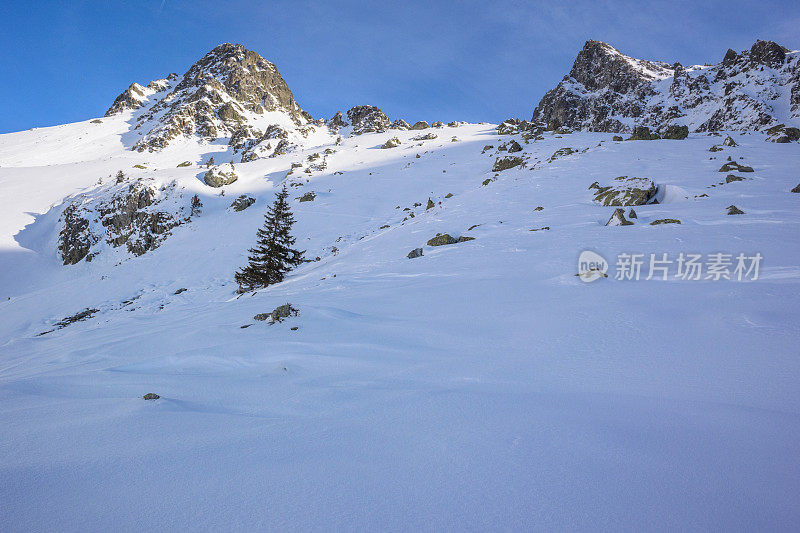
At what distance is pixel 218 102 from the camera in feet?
265

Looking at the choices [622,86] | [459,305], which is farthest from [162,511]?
[622,86]

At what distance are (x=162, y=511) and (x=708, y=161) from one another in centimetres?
2123

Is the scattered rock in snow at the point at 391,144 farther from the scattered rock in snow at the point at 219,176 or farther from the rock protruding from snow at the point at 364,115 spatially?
the rock protruding from snow at the point at 364,115

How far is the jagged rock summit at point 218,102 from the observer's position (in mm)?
70875

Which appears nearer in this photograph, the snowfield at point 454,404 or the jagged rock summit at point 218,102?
the snowfield at point 454,404

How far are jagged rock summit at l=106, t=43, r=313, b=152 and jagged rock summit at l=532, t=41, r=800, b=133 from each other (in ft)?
215

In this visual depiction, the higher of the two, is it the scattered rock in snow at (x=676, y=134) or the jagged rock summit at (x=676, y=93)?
the jagged rock summit at (x=676, y=93)

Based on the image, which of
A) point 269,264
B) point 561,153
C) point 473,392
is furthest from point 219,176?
point 473,392

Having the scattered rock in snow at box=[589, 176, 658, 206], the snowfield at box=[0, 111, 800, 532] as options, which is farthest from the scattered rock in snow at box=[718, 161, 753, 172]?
the snowfield at box=[0, 111, 800, 532]

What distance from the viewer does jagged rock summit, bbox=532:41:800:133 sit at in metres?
49.2

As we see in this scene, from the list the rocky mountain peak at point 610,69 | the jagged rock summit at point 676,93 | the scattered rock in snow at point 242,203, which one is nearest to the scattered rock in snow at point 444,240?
the scattered rock in snow at point 242,203

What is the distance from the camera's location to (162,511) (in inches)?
53.1

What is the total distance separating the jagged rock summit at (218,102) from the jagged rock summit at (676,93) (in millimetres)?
65538

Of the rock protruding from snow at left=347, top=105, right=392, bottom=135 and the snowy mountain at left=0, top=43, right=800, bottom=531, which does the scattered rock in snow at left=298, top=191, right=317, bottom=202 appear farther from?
the rock protruding from snow at left=347, top=105, right=392, bottom=135
